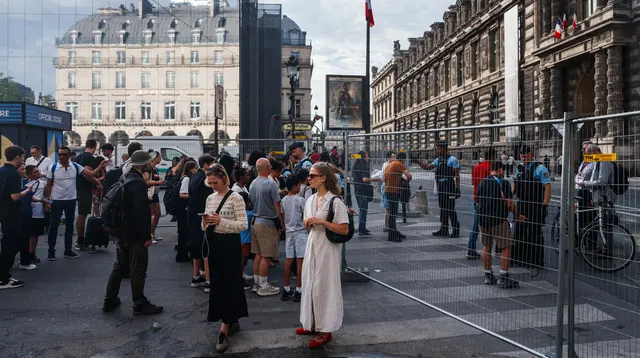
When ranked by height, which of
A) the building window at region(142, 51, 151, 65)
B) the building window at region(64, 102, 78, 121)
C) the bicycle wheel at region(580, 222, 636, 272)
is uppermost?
the building window at region(142, 51, 151, 65)

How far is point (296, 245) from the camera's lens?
22.1 ft

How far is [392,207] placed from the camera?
21.2 feet

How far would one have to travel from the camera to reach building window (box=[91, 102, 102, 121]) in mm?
50719

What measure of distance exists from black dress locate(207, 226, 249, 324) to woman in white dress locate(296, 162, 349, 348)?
676 millimetres

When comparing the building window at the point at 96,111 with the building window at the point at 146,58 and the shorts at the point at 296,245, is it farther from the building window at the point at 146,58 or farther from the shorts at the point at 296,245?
the shorts at the point at 296,245

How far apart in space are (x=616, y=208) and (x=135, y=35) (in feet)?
169

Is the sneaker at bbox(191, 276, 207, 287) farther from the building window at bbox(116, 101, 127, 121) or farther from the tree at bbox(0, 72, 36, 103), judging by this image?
the building window at bbox(116, 101, 127, 121)

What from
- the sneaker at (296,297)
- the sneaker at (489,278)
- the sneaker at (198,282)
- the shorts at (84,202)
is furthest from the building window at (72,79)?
the sneaker at (489,278)

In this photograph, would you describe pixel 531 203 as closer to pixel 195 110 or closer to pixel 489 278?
pixel 489 278

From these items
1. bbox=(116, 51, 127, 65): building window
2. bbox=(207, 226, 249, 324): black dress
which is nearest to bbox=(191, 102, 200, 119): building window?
bbox=(116, 51, 127, 65): building window

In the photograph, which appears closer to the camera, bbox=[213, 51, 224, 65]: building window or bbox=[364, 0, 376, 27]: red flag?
bbox=[364, 0, 376, 27]: red flag

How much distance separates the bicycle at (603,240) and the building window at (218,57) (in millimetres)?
50901

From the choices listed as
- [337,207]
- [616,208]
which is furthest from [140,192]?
[616,208]

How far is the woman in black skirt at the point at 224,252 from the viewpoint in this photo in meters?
4.93
